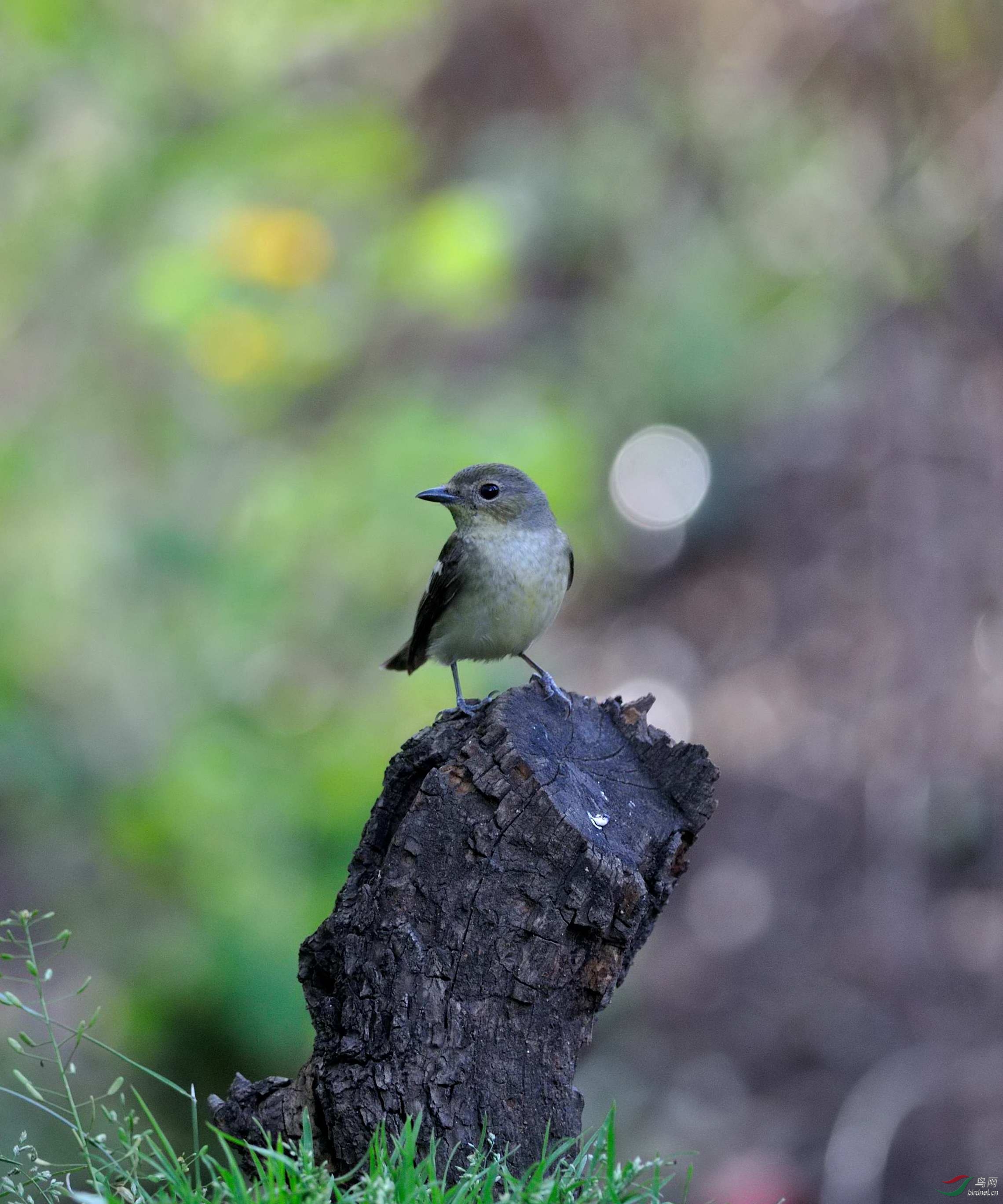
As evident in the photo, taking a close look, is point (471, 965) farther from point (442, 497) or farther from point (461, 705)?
point (442, 497)

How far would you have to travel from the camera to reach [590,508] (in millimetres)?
11492

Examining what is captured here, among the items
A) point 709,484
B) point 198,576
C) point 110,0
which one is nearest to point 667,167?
point 709,484

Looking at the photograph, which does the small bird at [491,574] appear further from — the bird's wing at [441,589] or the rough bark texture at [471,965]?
the rough bark texture at [471,965]

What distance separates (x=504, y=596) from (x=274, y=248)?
11.3 ft

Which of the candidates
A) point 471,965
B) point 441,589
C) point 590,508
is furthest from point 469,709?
point 590,508

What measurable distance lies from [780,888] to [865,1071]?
6.27 feet

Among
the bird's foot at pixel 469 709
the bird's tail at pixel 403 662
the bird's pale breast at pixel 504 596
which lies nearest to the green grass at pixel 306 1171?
the bird's foot at pixel 469 709

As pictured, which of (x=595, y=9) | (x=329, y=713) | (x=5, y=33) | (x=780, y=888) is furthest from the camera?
(x=595, y=9)

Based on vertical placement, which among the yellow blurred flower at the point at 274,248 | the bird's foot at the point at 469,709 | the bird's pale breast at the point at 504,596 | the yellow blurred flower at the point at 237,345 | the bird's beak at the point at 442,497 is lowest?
the bird's foot at the point at 469,709

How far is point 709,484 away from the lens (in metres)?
13.4

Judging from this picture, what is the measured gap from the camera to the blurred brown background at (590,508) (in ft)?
23.4

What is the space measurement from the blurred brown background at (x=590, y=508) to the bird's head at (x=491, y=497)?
1899 mm

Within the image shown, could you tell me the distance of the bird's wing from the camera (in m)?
4.89

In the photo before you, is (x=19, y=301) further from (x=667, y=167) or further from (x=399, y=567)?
(x=667, y=167)
